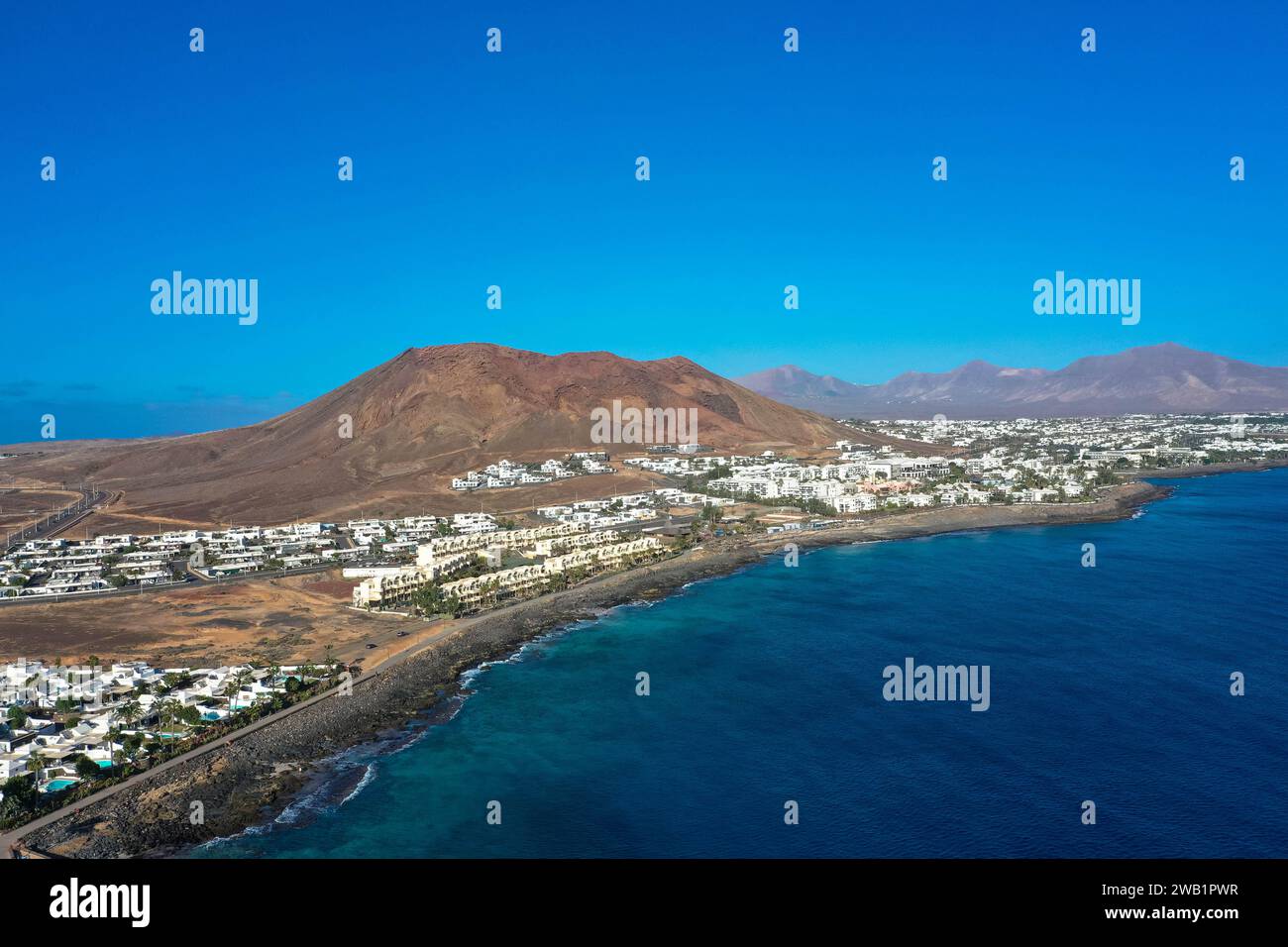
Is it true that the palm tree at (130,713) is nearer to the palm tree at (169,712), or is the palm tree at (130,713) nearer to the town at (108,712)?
the town at (108,712)

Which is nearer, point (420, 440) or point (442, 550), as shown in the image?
point (442, 550)

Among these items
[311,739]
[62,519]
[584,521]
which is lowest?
[311,739]

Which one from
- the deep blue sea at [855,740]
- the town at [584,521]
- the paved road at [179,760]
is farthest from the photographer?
the town at [584,521]

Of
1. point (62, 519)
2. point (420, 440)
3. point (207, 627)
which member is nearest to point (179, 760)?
point (207, 627)

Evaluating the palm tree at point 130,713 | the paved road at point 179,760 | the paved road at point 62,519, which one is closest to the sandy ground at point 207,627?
the paved road at point 179,760

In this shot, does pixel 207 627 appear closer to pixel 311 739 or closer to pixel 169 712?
pixel 169 712

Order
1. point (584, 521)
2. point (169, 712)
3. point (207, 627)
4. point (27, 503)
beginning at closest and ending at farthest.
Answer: point (169, 712) < point (207, 627) < point (584, 521) < point (27, 503)

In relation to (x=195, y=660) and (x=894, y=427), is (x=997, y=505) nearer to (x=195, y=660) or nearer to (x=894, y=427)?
(x=195, y=660)

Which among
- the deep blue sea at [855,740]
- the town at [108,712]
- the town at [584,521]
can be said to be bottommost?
the deep blue sea at [855,740]
